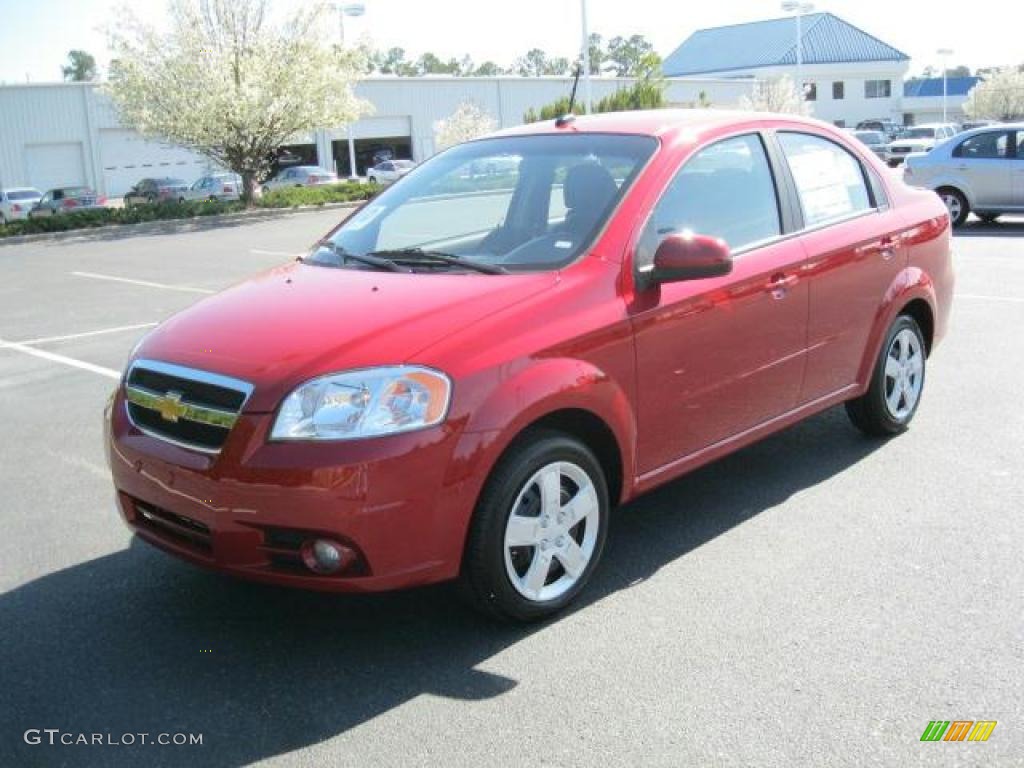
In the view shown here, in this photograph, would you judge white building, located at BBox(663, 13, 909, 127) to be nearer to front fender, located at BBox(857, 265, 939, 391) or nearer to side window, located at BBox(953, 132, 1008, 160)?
side window, located at BBox(953, 132, 1008, 160)

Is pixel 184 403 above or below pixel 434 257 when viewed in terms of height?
below

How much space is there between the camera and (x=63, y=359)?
9.42 m

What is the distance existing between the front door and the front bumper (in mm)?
1043

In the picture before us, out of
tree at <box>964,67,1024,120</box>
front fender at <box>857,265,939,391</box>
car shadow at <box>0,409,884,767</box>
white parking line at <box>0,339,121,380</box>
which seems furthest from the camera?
tree at <box>964,67,1024,120</box>

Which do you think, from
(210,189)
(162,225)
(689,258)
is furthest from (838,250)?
(210,189)

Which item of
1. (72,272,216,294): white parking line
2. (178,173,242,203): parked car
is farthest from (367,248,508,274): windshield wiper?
(178,173,242,203): parked car

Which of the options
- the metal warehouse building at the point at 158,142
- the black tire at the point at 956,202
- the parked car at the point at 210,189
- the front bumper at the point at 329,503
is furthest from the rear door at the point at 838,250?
the parked car at the point at 210,189

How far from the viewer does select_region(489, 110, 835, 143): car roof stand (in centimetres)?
464

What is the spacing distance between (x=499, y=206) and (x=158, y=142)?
4048 centimetres

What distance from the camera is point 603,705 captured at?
10.8 feet

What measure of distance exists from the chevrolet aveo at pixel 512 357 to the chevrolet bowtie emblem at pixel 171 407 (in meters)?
0.01

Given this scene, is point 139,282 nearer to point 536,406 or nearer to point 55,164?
point 536,406

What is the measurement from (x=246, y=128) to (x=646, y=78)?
11734 millimetres

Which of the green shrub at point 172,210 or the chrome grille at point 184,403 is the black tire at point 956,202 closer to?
the green shrub at point 172,210
